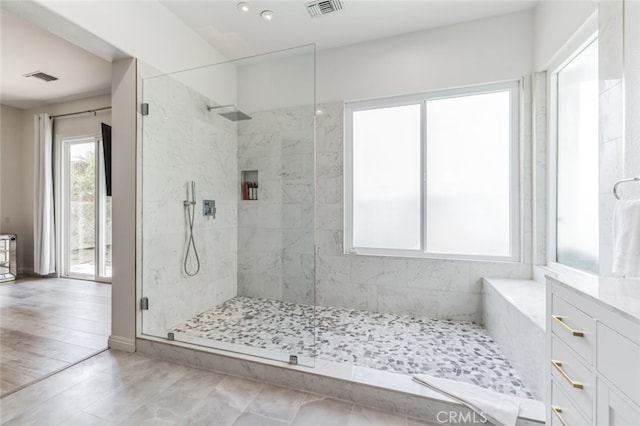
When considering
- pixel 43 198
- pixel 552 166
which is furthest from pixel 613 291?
pixel 43 198

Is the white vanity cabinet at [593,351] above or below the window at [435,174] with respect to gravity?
below

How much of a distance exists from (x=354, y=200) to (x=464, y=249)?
1.21 m

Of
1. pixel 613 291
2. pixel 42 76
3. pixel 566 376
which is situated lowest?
Answer: pixel 566 376

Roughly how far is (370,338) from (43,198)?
214 inches

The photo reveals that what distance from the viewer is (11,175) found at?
15.4 feet

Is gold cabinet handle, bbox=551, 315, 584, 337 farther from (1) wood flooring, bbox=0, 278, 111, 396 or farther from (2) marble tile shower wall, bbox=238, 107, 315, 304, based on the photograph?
(1) wood flooring, bbox=0, 278, 111, 396

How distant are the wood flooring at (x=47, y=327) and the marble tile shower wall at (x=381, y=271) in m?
2.15

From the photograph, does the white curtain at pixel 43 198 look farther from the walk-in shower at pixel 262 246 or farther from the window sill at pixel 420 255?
the window sill at pixel 420 255

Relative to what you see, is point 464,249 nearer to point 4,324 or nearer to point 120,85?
point 120,85

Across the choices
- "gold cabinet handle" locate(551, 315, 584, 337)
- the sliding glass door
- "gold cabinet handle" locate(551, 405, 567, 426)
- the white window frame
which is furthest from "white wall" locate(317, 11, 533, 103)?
the sliding glass door

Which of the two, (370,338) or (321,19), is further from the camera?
(321,19)

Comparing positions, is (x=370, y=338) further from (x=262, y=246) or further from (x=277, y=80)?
(x=277, y=80)

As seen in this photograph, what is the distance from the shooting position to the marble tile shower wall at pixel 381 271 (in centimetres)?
267

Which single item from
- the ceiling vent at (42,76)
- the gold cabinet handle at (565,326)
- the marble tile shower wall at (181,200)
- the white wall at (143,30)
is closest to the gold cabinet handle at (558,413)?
the gold cabinet handle at (565,326)
